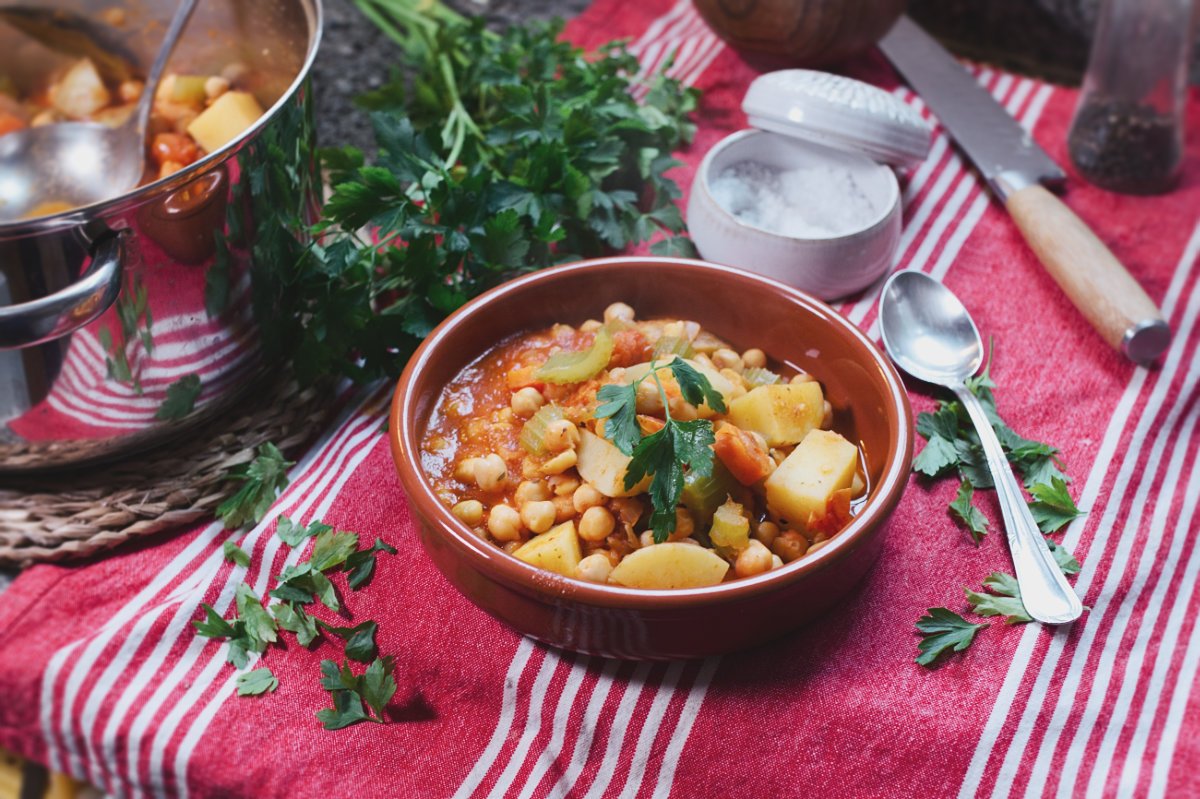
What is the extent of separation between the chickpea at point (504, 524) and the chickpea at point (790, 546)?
0.34 metres

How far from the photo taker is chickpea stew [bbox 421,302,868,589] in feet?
4.81

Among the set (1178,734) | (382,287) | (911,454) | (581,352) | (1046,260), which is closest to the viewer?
(1178,734)

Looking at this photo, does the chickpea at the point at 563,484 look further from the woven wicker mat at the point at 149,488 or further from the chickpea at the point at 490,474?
the woven wicker mat at the point at 149,488

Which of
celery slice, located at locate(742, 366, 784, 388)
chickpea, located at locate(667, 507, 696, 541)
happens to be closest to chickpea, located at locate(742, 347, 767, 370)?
celery slice, located at locate(742, 366, 784, 388)

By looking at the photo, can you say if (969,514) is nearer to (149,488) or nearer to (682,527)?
(682,527)

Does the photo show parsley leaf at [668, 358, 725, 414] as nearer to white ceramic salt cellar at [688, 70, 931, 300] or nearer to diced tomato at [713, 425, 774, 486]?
diced tomato at [713, 425, 774, 486]

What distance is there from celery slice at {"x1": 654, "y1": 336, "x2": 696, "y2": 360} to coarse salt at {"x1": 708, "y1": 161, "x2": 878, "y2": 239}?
0.40m

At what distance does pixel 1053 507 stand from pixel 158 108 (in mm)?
1716

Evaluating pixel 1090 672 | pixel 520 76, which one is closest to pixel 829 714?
pixel 1090 672

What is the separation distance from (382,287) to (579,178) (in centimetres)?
39

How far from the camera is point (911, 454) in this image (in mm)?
1547

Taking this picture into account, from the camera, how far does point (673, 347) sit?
1.72 metres

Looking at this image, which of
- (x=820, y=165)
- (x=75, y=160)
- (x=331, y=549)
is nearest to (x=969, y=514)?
(x=820, y=165)

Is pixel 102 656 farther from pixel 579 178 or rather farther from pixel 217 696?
pixel 579 178
